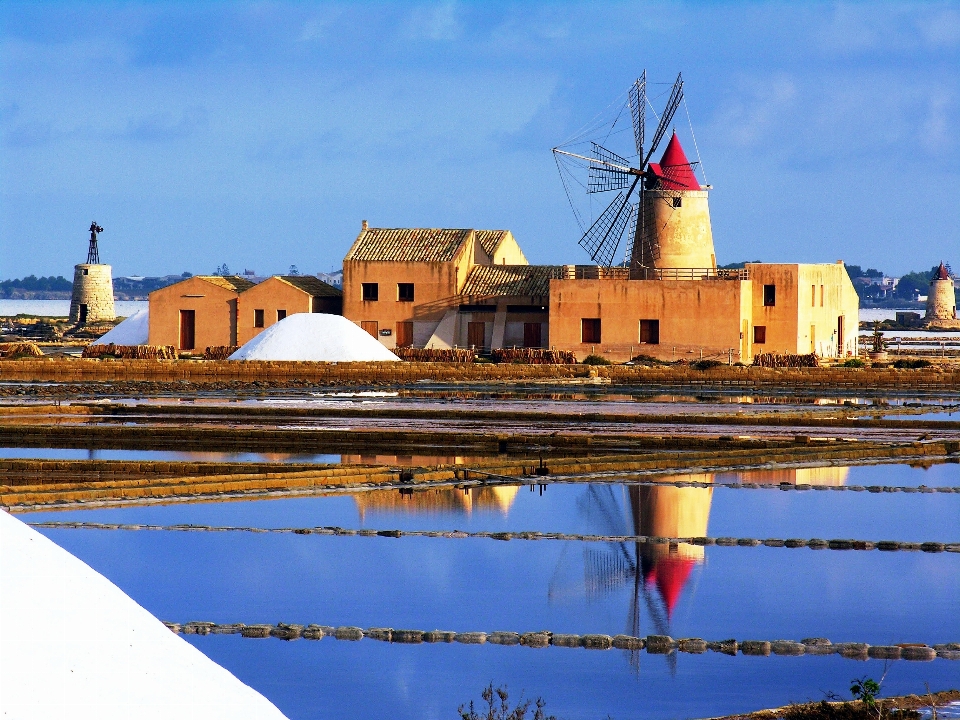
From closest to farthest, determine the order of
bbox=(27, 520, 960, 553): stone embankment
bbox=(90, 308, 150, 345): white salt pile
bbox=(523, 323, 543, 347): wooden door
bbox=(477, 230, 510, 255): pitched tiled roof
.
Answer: bbox=(27, 520, 960, 553): stone embankment
bbox=(523, 323, 543, 347): wooden door
bbox=(477, 230, 510, 255): pitched tiled roof
bbox=(90, 308, 150, 345): white salt pile

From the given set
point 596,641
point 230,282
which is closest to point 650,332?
point 230,282

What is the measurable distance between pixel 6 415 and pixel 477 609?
12128 millimetres

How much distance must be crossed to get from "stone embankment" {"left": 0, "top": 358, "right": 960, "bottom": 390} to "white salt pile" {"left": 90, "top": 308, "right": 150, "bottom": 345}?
687 cm

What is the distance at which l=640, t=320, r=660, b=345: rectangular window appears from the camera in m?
28.4

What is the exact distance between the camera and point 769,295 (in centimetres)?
2948

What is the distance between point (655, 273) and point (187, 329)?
34.3 ft

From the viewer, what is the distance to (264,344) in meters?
27.9

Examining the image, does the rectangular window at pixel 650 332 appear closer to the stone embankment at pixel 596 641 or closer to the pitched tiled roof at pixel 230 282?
the pitched tiled roof at pixel 230 282

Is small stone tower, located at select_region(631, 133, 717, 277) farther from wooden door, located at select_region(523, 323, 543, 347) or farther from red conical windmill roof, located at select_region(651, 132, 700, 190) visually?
A: wooden door, located at select_region(523, 323, 543, 347)

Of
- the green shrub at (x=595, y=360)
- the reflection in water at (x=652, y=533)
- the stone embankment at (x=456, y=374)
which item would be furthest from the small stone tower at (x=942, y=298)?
the reflection in water at (x=652, y=533)

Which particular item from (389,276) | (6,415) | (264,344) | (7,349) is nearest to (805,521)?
(6,415)

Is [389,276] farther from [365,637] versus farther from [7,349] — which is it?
[365,637]

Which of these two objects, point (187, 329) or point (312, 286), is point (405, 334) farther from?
point (187, 329)

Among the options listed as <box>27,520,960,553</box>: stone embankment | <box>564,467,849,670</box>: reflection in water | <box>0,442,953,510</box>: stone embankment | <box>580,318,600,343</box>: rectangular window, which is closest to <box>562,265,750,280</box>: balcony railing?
<box>580,318,600,343</box>: rectangular window
